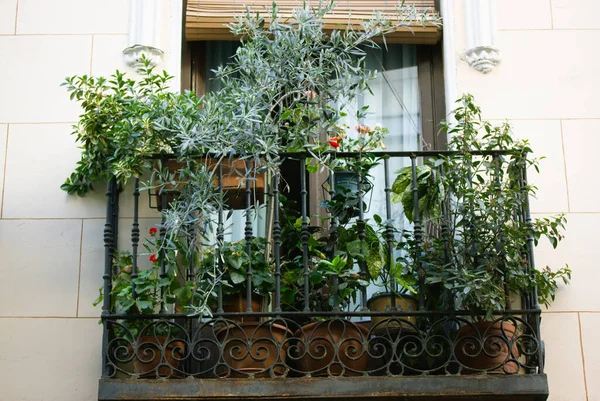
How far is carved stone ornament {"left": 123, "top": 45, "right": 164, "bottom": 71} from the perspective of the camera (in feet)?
20.1

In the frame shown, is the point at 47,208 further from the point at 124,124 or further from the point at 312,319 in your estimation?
the point at 312,319

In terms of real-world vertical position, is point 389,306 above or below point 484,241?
below

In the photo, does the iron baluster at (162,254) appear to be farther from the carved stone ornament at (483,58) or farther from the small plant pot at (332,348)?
the carved stone ornament at (483,58)

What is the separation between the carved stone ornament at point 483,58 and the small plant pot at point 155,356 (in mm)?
2345

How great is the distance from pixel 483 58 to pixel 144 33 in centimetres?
195

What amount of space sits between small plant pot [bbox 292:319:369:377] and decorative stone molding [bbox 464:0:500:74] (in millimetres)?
1843

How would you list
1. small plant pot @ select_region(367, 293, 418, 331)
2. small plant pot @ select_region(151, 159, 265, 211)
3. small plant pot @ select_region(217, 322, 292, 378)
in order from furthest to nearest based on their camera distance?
small plant pot @ select_region(151, 159, 265, 211), small plant pot @ select_region(367, 293, 418, 331), small plant pot @ select_region(217, 322, 292, 378)

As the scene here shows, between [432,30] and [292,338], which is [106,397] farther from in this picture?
[432,30]

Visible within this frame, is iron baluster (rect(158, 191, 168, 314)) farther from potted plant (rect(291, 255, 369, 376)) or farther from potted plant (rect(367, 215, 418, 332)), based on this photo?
potted plant (rect(367, 215, 418, 332))

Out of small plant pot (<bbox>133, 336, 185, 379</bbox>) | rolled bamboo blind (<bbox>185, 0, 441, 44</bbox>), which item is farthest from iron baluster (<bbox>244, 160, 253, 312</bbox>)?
rolled bamboo blind (<bbox>185, 0, 441, 44</bbox>)

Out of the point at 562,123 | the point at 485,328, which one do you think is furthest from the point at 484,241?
the point at 562,123

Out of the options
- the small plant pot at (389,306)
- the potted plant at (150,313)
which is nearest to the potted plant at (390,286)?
the small plant pot at (389,306)

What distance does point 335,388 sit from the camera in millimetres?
5055

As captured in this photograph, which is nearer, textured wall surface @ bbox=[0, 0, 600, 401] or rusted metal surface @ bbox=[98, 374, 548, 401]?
rusted metal surface @ bbox=[98, 374, 548, 401]
